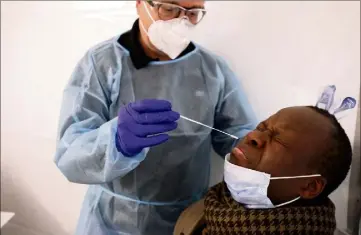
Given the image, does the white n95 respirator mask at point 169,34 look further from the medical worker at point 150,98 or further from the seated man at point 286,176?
the seated man at point 286,176

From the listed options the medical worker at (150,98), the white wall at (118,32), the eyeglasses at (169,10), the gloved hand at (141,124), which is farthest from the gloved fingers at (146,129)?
the white wall at (118,32)

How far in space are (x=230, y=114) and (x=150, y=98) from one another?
9.8 inches

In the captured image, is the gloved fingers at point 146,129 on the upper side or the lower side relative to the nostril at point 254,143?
upper

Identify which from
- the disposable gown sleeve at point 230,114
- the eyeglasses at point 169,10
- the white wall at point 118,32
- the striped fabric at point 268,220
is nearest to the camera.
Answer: the striped fabric at point 268,220

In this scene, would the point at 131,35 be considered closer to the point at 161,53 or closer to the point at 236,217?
the point at 161,53

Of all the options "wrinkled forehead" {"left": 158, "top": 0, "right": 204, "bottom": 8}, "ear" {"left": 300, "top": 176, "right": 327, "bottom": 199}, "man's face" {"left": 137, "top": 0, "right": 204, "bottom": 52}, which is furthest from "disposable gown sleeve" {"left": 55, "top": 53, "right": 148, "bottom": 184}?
"ear" {"left": 300, "top": 176, "right": 327, "bottom": 199}

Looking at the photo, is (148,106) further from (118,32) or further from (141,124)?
(118,32)

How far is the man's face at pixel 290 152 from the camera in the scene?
98cm

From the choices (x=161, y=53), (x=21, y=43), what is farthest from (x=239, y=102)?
(x=21, y=43)

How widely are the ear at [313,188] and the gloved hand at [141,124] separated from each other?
1.12 ft

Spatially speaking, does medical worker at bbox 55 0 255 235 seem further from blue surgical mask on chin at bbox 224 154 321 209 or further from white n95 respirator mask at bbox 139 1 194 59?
blue surgical mask on chin at bbox 224 154 321 209

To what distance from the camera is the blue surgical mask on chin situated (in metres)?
0.98

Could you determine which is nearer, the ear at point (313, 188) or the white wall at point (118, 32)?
the ear at point (313, 188)

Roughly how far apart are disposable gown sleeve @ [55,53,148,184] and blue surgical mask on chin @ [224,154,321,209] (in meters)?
0.21
